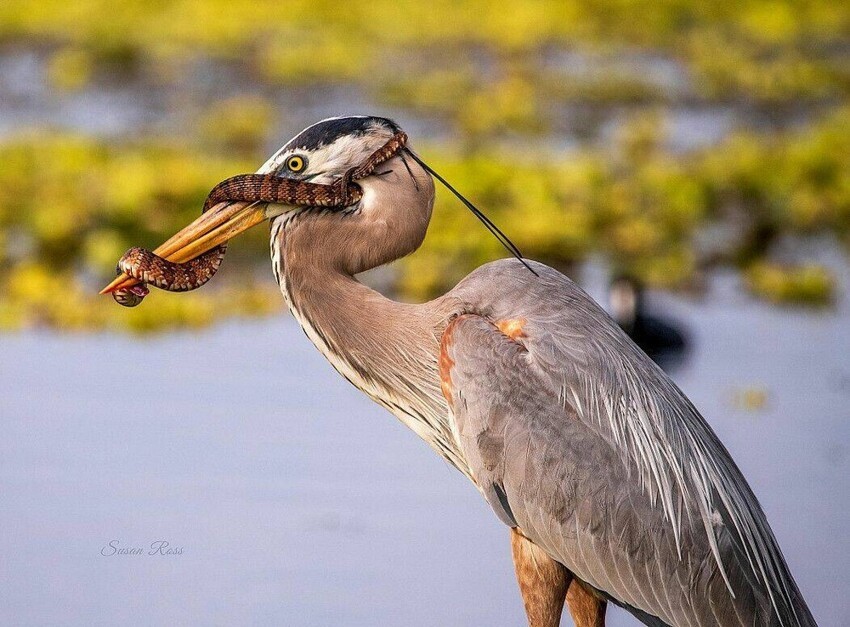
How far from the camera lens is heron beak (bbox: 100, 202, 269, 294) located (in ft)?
13.3

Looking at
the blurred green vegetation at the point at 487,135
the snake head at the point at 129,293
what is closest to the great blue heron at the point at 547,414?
the snake head at the point at 129,293

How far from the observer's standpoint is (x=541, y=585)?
4145mm

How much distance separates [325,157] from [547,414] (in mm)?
895

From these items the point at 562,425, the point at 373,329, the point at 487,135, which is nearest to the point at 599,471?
the point at 562,425

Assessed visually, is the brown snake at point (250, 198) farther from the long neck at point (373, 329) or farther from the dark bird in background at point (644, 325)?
the dark bird in background at point (644, 325)

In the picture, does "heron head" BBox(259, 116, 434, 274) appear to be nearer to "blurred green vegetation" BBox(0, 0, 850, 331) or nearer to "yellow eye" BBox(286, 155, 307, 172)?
"yellow eye" BBox(286, 155, 307, 172)

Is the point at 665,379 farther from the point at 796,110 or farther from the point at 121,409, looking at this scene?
the point at 796,110

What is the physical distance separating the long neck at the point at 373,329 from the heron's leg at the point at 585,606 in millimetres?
511

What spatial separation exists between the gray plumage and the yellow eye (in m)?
0.02

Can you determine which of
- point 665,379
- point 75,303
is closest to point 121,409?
point 75,303

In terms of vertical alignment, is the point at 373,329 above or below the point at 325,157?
below

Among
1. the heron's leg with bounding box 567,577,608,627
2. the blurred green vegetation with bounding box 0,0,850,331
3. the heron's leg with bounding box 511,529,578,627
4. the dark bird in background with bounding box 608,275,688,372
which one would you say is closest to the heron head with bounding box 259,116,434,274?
the heron's leg with bounding box 511,529,578,627

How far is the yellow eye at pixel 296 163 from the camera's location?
4027 millimetres

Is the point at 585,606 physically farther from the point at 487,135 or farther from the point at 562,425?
the point at 487,135
